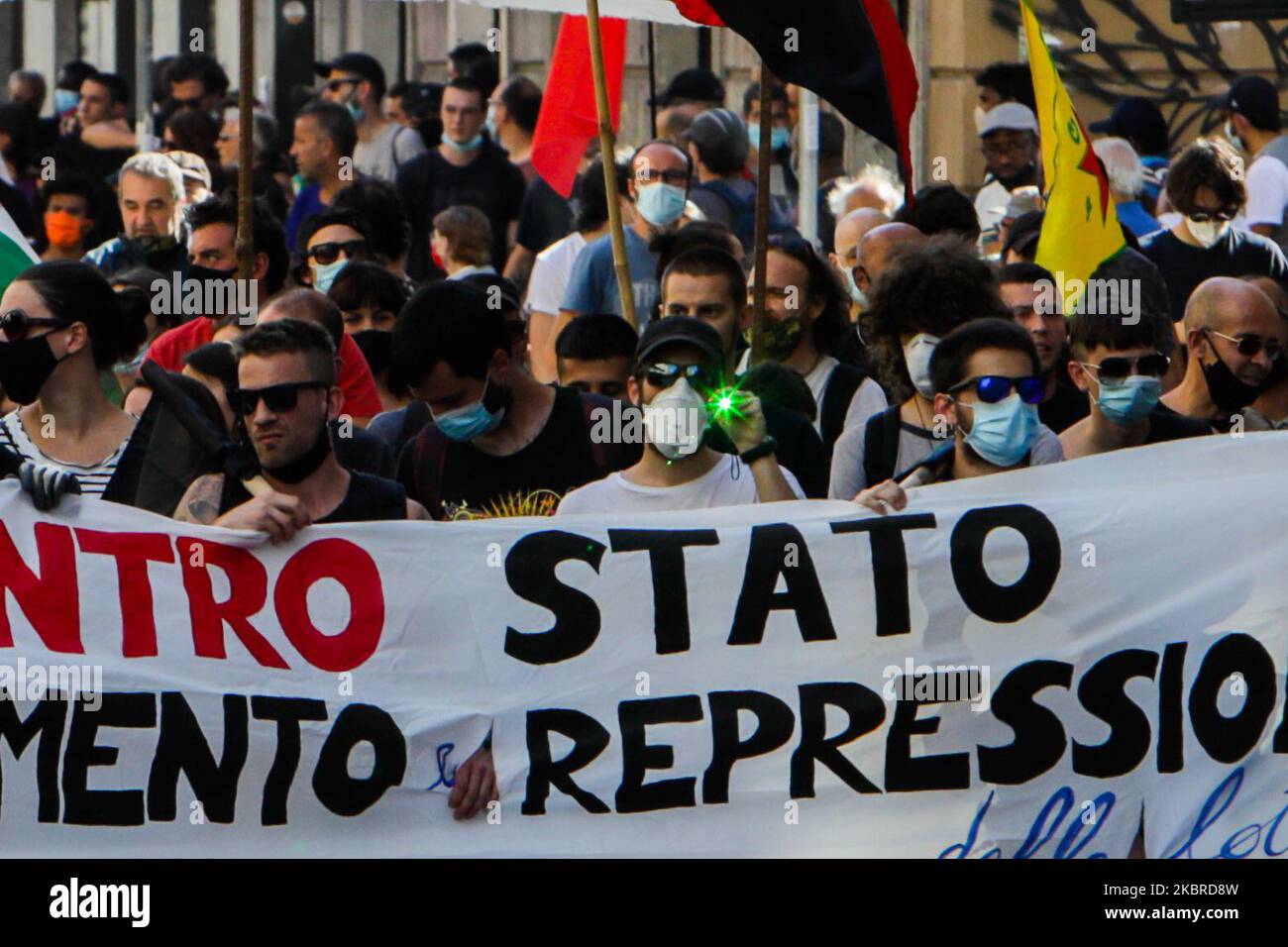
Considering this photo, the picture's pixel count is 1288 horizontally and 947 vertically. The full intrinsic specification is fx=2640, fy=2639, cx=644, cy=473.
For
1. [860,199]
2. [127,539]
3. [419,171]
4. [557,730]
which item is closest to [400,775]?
[557,730]

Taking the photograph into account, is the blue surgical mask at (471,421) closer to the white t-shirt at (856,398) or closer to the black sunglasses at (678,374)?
the black sunglasses at (678,374)

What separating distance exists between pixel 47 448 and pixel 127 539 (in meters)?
0.49

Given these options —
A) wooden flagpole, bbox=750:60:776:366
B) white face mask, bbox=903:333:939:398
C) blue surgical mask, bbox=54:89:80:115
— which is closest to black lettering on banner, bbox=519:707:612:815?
white face mask, bbox=903:333:939:398

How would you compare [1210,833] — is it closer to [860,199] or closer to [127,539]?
[127,539]

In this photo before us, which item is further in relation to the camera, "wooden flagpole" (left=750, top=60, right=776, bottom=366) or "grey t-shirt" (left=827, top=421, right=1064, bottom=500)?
"wooden flagpole" (left=750, top=60, right=776, bottom=366)

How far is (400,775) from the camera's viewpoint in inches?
233

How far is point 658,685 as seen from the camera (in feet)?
19.6

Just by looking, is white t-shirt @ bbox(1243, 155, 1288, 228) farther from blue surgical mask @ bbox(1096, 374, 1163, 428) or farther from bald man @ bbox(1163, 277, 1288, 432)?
blue surgical mask @ bbox(1096, 374, 1163, 428)

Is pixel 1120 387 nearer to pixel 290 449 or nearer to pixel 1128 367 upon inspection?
pixel 1128 367

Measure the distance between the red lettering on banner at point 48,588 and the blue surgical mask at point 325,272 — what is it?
321 centimetres

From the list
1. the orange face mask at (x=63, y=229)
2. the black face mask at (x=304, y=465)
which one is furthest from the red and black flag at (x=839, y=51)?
the orange face mask at (x=63, y=229)

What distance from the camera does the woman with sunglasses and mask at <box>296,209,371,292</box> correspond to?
9172 millimetres

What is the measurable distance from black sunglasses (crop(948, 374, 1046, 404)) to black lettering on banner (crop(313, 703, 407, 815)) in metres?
1.56

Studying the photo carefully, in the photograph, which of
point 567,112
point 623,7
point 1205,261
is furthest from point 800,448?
point 623,7
